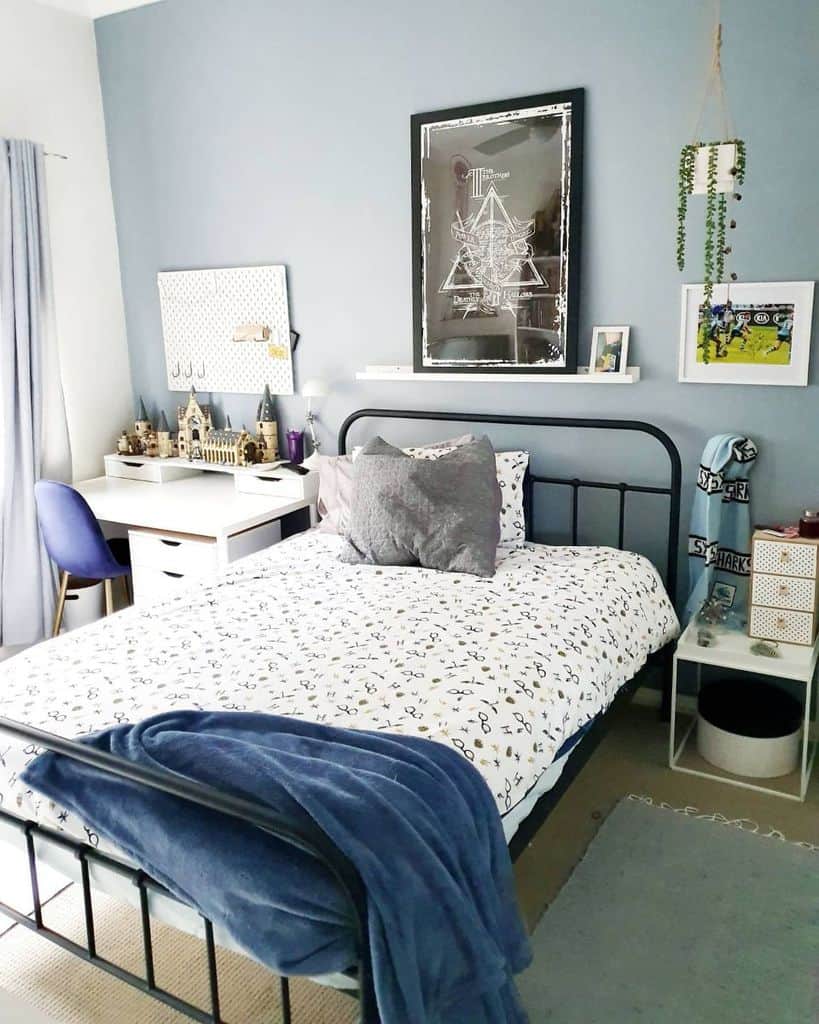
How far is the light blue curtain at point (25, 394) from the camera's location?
3.52 metres

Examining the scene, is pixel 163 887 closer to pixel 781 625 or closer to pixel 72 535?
pixel 781 625

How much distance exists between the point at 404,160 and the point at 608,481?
1402 millimetres

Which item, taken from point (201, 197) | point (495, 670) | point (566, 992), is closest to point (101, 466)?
point (201, 197)

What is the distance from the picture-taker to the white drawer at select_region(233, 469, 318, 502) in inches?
140

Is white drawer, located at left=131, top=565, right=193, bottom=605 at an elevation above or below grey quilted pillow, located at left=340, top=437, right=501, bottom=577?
below

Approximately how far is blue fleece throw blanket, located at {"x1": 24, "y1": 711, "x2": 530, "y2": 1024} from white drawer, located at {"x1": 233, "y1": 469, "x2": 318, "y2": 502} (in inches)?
75.1

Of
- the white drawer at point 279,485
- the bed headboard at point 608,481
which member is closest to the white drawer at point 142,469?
the white drawer at point 279,485

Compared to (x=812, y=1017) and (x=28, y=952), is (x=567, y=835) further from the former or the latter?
(x=28, y=952)

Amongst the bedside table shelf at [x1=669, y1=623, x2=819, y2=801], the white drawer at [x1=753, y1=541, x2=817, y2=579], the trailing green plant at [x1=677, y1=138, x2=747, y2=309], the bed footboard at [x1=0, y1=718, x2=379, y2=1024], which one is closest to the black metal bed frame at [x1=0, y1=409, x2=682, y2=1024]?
the bed footboard at [x1=0, y1=718, x2=379, y2=1024]

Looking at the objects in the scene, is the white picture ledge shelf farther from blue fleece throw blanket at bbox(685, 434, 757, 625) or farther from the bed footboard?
the bed footboard

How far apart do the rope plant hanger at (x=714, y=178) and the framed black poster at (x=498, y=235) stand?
0.39m

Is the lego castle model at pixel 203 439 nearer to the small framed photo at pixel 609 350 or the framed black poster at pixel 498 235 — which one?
the framed black poster at pixel 498 235

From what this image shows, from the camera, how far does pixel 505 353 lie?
3.18 meters

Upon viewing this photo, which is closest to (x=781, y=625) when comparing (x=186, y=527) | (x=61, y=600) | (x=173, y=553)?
(x=186, y=527)
